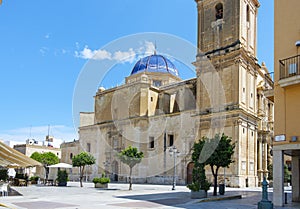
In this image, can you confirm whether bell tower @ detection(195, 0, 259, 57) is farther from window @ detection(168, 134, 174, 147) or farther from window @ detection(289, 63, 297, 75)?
window @ detection(289, 63, 297, 75)

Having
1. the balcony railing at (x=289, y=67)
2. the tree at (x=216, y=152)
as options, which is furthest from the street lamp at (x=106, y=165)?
the balcony railing at (x=289, y=67)

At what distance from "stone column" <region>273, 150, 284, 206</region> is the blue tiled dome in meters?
35.3

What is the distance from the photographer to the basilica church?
105 ft

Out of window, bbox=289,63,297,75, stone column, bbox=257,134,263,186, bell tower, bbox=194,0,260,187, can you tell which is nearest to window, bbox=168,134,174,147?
bell tower, bbox=194,0,260,187

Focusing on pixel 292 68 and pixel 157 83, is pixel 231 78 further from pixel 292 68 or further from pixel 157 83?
pixel 292 68

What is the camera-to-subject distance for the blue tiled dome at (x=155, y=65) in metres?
48.8

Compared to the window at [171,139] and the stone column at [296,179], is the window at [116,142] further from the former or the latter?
the stone column at [296,179]

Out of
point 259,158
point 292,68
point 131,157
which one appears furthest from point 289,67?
point 259,158

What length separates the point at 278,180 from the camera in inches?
540

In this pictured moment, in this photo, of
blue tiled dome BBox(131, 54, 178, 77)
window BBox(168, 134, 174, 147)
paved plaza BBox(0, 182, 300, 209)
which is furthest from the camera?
blue tiled dome BBox(131, 54, 178, 77)

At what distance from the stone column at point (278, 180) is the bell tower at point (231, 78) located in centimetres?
1679

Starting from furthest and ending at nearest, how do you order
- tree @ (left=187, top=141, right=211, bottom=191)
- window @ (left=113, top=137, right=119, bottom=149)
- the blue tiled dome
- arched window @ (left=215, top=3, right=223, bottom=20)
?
the blue tiled dome
window @ (left=113, top=137, right=119, bottom=149)
arched window @ (left=215, top=3, right=223, bottom=20)
tree @ (left=187, top=141, right=211, bottom=191)

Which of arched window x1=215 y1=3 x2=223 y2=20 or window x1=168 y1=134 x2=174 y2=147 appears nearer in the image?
arched window x1=215 y1=3 x2=223 y2=20

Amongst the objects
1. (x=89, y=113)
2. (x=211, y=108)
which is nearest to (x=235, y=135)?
(x=211, y=108)
